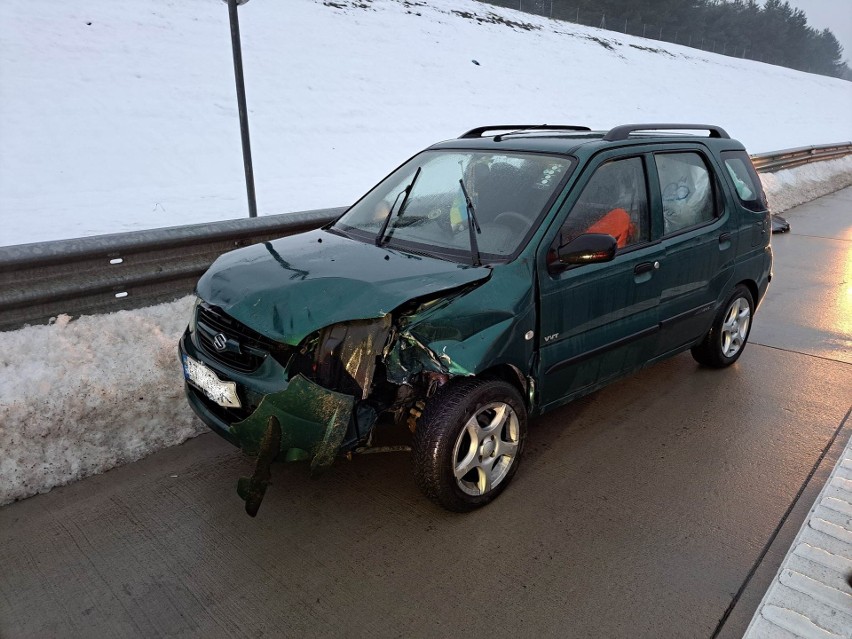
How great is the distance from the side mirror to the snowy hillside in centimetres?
920

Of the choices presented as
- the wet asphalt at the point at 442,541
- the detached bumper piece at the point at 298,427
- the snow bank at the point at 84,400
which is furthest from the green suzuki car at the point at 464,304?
the snow bank at the point at 84,400

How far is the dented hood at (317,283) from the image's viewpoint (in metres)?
2.92

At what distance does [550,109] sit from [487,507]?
30.6 meters

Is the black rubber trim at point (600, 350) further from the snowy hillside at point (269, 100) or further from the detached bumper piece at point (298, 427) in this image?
the snowy hillside at point (269, 100)

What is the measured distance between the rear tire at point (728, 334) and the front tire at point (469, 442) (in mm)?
2334

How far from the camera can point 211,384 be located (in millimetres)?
3230

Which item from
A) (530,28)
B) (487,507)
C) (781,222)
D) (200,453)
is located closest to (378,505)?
(487,507)

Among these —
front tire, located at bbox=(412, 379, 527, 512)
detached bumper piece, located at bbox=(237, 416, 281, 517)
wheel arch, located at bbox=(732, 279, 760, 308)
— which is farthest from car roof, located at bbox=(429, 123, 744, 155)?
detached bumper piece, located at bbox=(237, 416, 281, 517)

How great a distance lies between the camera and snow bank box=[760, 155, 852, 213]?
1333cm

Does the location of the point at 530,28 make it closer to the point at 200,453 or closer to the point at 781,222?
the point at 781,222

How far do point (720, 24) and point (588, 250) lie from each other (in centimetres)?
9706

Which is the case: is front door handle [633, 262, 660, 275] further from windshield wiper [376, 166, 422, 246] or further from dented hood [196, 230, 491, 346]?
windshield wiper [376, 166, 422, 246]

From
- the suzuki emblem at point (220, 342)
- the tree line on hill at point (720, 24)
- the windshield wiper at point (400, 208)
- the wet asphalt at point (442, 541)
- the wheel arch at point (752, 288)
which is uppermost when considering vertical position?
the tree line on hill at point (720, 24)

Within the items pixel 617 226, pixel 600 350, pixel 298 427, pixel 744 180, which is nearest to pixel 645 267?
pixel 617 226
